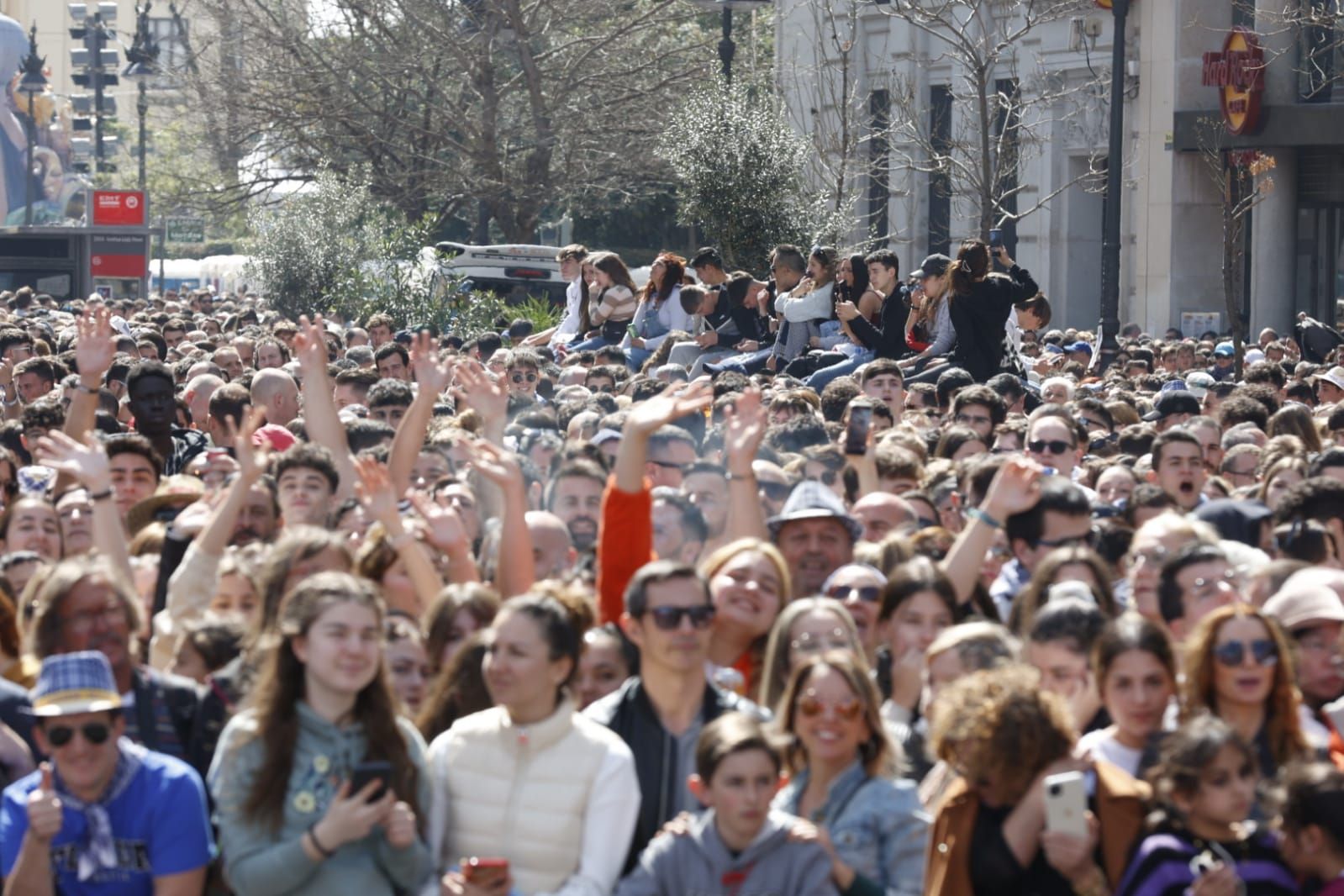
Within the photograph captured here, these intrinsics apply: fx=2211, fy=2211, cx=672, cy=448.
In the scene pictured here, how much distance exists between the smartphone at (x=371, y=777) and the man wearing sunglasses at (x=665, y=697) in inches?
29.2

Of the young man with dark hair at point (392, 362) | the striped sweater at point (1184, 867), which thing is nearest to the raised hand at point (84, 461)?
the striped sweater at point (1184, 867)

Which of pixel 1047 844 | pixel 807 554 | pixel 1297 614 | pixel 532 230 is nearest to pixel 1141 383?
pixel 807 554

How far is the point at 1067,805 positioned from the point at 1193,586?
1.63 m

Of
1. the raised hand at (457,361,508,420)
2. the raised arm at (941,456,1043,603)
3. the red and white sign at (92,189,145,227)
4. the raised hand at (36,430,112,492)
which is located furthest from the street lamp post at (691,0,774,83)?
the red and white sign at (92,189,145,227)

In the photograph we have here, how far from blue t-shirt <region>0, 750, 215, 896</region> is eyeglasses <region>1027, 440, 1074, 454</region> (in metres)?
5.49

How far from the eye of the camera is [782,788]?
18.9ft

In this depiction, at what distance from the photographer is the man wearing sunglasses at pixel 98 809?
5.36m

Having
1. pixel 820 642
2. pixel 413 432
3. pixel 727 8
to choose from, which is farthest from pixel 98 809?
pixel 727 8

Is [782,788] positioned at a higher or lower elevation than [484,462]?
lower

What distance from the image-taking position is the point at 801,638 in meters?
6.08

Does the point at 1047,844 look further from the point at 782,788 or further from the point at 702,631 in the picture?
the point at 702,631

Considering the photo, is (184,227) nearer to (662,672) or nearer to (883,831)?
(662,672)

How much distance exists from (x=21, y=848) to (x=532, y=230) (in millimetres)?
28556

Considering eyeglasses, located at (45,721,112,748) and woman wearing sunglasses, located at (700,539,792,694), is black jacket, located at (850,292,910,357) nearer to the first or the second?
woman wearing sunglasses, located at (700,539,792,694)
